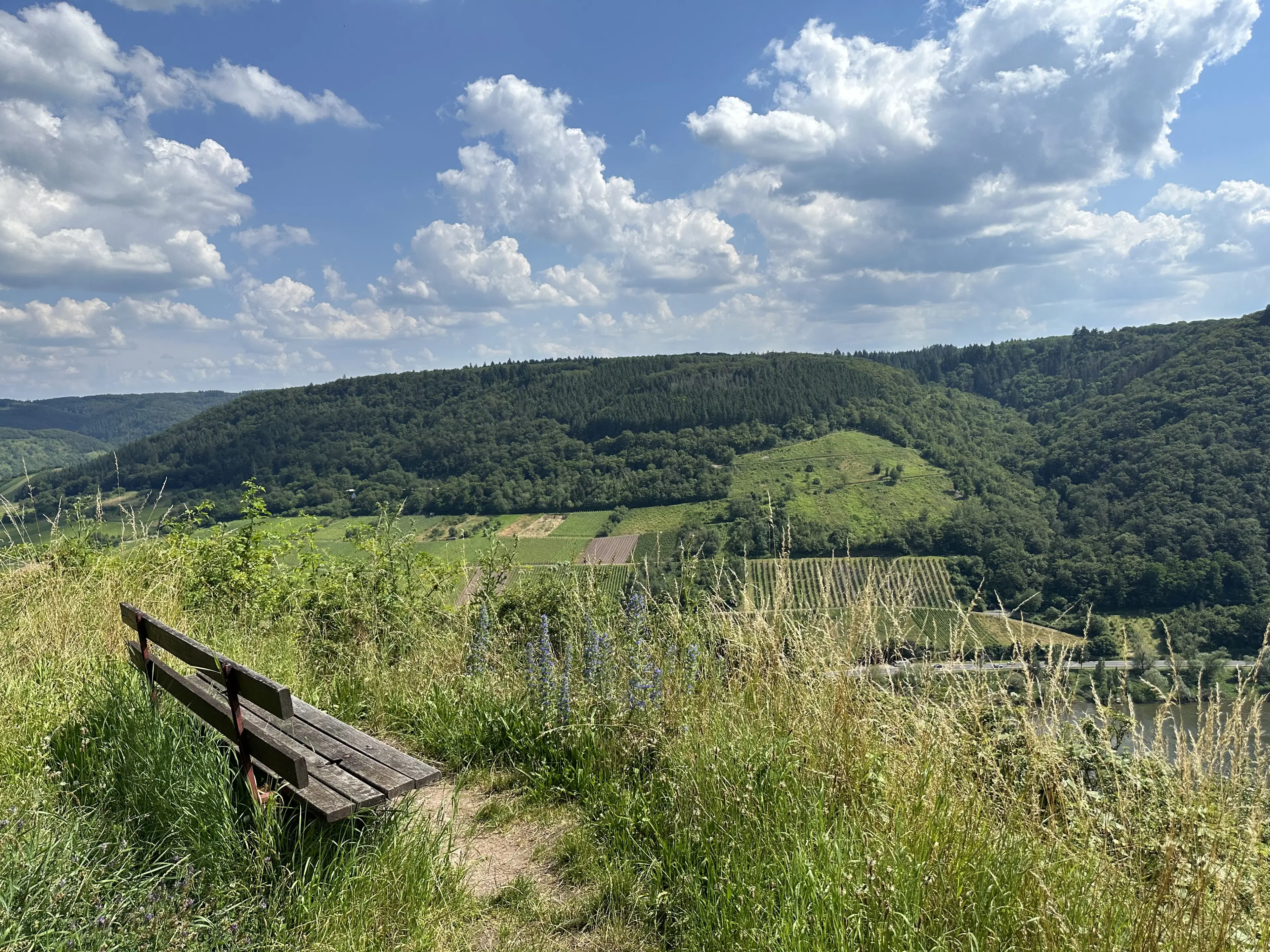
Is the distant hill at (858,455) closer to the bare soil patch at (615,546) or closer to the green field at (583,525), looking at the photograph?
the green field at (583,525)

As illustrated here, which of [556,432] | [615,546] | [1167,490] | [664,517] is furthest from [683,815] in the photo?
[556,432]

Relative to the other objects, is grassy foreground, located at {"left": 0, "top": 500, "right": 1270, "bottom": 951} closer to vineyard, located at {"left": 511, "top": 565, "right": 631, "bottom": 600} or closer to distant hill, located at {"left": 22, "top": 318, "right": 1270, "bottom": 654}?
vineyard, located at {"left": 511, "top": 565, "right": 631, "bottom": 600}

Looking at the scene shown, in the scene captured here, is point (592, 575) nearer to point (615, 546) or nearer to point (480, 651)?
point (480, 651)

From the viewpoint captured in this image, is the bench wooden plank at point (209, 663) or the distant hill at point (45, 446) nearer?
the bench wooden plank at point (209, 663)

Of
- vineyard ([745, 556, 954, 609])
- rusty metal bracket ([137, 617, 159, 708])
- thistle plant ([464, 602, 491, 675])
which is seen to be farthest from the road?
rusty metal bracket ([137, 617, 159, 708])

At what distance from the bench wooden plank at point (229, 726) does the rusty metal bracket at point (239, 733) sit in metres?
0.03

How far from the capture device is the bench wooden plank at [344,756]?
10.4 ft

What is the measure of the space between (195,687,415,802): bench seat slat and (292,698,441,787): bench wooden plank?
0.9 inches

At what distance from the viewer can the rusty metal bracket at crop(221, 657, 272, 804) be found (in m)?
2.93

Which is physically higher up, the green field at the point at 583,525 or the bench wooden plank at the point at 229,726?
the bench wooden plank at the point at 229,726

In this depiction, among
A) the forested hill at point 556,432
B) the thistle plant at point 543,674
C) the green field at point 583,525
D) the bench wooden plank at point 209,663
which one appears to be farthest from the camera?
the forested hill at point 556,432

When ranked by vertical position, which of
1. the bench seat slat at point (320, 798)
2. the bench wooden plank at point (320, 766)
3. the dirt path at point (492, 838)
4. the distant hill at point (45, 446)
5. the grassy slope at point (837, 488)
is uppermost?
the bench seat slat at point (320, 798)

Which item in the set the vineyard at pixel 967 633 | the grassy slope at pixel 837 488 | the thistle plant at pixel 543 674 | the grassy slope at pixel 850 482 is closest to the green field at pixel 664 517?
the grassy slope at pixel 837 488

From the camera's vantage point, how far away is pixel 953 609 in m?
3.69
